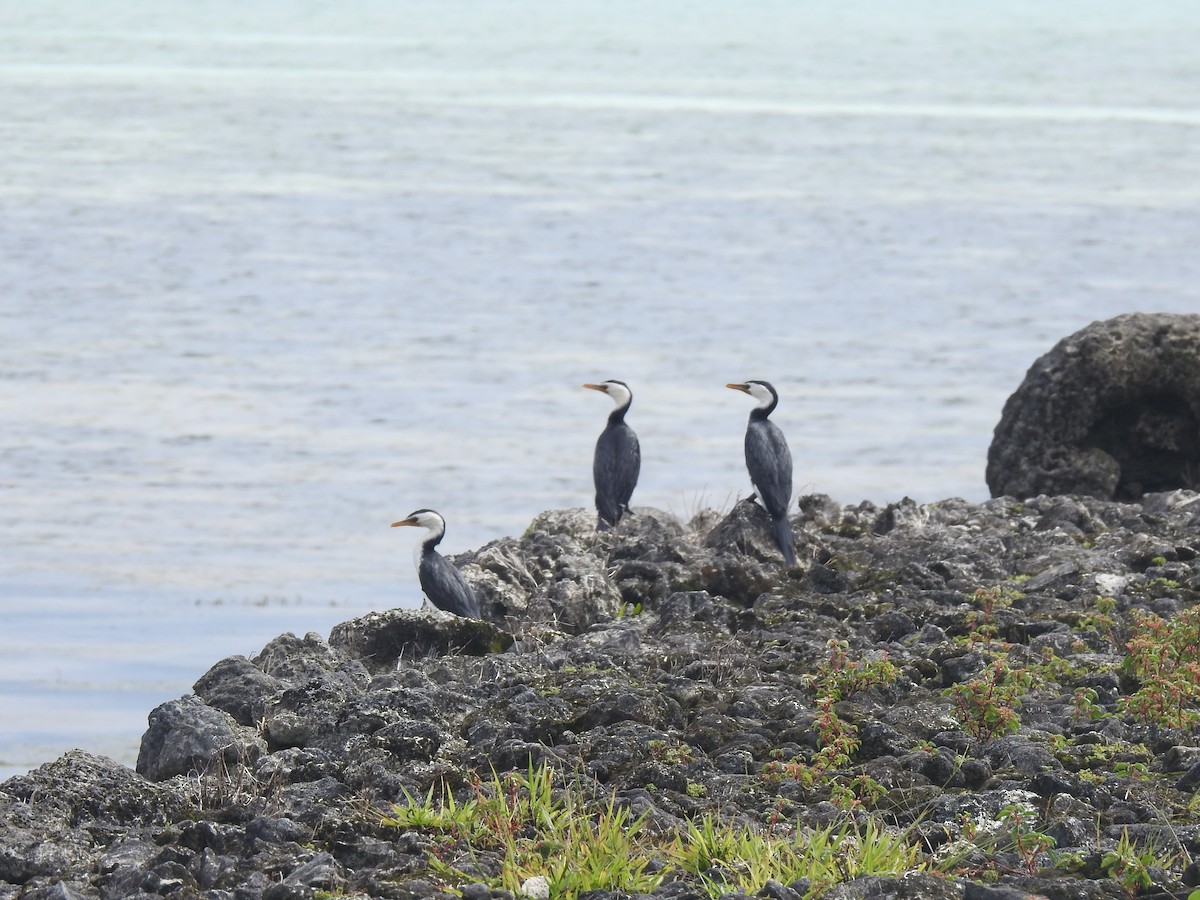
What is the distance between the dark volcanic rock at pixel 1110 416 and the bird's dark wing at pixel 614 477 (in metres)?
2.94

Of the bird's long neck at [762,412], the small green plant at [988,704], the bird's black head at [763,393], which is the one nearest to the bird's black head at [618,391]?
the bird's black head at [763,393]

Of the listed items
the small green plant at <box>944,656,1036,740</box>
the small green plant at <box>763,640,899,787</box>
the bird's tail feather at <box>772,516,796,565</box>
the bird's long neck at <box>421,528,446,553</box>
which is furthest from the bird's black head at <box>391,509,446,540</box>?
the small green plant at <box>944,656,1036,740</box>

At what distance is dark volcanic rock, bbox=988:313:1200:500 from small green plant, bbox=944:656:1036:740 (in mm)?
5698

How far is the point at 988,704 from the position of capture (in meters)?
7.47

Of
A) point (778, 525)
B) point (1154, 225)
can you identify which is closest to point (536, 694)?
point (778, 525)

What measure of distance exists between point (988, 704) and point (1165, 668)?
0.98 metres

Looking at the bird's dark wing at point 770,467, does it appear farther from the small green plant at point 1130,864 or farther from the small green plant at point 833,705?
the small green plant at point 1130,864

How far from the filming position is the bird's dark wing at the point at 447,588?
9789 millimetres

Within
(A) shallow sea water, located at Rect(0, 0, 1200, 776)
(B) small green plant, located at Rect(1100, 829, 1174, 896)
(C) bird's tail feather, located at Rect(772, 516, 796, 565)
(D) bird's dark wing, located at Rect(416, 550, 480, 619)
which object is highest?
(B) small green plant, located at Rect(1100, 829, 1174, 896)

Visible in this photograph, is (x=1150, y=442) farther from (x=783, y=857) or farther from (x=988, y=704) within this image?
(x=783, y=857)

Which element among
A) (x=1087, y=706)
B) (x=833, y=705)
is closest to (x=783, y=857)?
(x=833, y=705)

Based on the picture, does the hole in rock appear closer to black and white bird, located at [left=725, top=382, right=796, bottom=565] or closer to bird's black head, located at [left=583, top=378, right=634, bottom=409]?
black and white bird, located at [left=725, top=382, right=796, bottom=565]

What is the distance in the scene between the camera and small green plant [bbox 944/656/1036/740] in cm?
743

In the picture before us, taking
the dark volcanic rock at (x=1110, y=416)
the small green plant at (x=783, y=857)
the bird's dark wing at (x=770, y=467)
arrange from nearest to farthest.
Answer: the small green plant at (x=783, y=857)
the bird's dark wing at (x=770, y=467)
the dark volcanic rock at (x=1110, y=416)
